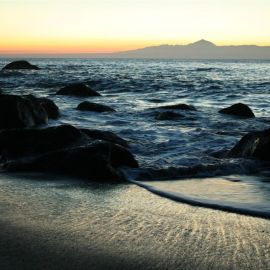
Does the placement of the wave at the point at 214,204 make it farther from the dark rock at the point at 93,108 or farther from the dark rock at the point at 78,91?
the dark rock at the point at 78,91

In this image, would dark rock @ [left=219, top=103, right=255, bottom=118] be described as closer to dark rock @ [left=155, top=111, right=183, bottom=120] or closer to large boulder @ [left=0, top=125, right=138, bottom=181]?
dark rock @ [left=155, top=111, right=183, bottom=120]

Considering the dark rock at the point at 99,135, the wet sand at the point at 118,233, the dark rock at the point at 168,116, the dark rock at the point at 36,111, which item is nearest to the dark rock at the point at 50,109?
the dark rock at the point at 36,111

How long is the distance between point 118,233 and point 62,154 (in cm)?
285

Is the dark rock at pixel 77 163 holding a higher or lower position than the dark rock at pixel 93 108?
higher

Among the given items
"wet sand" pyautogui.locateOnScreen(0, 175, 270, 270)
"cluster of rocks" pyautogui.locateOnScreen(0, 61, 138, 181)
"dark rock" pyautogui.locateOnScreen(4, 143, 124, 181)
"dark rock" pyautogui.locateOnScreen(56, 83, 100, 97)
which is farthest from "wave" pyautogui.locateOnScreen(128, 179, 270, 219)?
"dark rock" pyautogui.locateOnScreen(56, 83, 100, 97)

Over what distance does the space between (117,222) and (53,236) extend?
645 millimetres

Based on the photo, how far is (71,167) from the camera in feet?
19.4

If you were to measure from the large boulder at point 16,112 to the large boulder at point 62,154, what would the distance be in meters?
2.42

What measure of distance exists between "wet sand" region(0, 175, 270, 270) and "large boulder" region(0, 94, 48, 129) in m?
4.73

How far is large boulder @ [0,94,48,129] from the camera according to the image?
9.48 metres

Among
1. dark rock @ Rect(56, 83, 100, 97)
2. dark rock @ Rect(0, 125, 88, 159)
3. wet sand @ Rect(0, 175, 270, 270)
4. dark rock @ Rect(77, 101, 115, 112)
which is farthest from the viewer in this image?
dark rock @ Rect(56, 83, 100, 97)

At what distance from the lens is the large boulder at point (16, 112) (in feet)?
31.1

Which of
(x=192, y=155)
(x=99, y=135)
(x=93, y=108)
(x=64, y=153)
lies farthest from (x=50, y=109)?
(x=64, y=153)

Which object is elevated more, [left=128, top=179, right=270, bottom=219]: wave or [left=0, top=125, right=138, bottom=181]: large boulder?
[left=0, top=125, right=138, bottom=181]: large boulder
